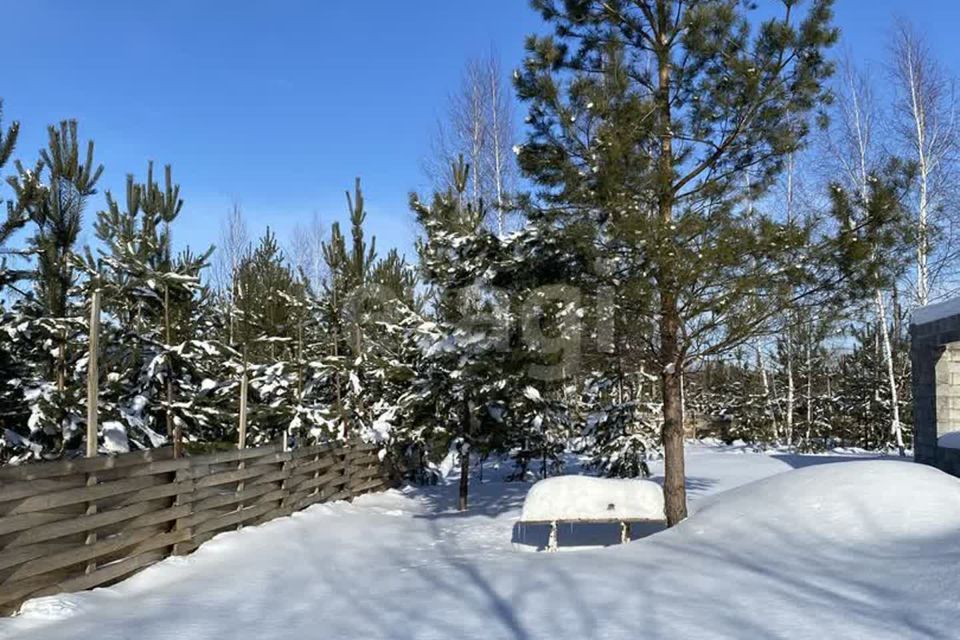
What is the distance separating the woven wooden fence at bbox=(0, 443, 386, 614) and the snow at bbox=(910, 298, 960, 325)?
905 cm

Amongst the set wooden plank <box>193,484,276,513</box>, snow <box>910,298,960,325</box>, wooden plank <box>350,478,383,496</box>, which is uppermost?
snow <box>910,298,960,325</box>

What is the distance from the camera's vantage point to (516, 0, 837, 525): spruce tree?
24.1 feet

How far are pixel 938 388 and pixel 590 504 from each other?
19.4 feet

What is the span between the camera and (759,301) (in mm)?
7551

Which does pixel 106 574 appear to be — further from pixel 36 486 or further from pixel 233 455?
pixel 233 455

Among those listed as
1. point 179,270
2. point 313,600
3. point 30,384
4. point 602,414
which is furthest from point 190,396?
point 602,414

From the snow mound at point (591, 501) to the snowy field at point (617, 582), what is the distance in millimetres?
544

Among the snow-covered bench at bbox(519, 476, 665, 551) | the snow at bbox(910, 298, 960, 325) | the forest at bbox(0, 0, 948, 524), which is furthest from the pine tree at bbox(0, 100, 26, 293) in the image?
the snow at bbox(910, 298, 960, 325)

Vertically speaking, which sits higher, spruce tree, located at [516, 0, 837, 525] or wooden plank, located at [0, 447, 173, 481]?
spruce tree, located at [516, 0, 837, 525]

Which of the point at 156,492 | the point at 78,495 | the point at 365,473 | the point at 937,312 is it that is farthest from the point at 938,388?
the point at 78,495

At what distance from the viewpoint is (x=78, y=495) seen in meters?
5.27

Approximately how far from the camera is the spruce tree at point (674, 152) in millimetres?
7359

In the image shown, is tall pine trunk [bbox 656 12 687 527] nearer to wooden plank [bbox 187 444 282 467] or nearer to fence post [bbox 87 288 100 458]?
wooden plank [bbox 187 444 282 467]

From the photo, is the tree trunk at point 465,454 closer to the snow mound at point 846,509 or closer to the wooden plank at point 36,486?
the snow mound at point 846,509
